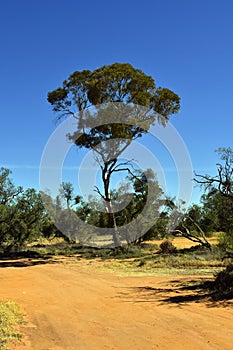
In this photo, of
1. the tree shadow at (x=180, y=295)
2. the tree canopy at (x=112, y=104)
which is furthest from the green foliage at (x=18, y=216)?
the tree shadow at (x=180, y=295)

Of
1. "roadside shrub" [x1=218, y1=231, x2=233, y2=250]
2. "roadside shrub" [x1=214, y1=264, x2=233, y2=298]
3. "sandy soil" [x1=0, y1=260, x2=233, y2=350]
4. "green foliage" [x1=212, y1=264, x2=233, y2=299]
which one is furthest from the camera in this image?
"roadside shrub" [x1=218, y1=231, x2=233, y2=250]

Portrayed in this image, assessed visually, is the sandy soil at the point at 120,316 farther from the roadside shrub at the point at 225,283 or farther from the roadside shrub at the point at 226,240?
the roadside shrub at the point at 226,240

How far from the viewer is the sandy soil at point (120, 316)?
267 inches

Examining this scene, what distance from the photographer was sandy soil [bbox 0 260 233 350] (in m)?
6.78

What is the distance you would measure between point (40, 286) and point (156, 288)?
15.5 ft

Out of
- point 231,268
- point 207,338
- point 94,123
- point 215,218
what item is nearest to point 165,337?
point 207,338

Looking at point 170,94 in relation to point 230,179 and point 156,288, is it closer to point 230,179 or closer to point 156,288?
point 230,179

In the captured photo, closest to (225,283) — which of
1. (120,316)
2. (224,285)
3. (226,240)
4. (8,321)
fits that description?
(224,285)

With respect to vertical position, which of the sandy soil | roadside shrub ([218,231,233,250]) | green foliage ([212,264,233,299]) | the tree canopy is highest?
the tree canopy

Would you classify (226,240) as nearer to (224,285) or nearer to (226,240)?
(226,240)

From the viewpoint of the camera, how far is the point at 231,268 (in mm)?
12000

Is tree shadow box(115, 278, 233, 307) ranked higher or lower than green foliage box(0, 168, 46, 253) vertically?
lower

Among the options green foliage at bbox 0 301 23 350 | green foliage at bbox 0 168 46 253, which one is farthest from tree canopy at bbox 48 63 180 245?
green foliage at bbox 0 301 23 350

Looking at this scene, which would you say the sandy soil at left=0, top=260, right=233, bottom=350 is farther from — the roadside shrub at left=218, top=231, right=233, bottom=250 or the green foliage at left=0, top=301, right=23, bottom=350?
the roadside shrub at left=218, top=231, right=233, bottom=250
